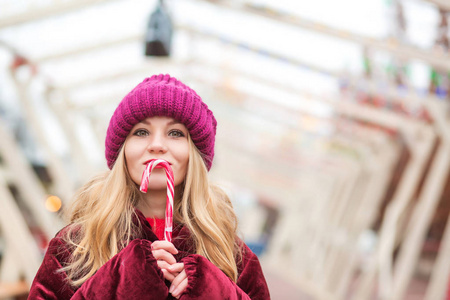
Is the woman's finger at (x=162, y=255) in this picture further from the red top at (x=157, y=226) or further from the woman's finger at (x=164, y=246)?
the red top at (x=157, y=226)

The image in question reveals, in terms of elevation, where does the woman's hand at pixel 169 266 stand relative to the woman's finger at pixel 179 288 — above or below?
above

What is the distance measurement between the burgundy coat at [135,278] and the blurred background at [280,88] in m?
0.59

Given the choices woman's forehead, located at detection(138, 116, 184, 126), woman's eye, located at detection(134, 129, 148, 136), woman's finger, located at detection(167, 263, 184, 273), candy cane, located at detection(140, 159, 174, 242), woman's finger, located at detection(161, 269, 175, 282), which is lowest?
woman's finger, located at detection(161, 269, 175, 282)

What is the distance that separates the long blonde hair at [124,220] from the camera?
5.37ft

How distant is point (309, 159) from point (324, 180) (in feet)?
6.16

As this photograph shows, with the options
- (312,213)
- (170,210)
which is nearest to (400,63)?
(170,210)

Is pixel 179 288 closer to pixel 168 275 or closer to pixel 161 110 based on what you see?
pixel 168 275

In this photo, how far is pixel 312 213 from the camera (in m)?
15.8

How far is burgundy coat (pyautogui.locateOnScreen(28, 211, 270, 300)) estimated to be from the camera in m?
1.39

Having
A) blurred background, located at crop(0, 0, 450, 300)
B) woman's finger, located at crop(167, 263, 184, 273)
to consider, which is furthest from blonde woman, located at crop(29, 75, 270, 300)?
blurred background, located at crop(0, 0, 450, 300)

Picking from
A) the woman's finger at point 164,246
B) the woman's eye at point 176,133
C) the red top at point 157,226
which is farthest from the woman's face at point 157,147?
the woman's finger at point 164,246

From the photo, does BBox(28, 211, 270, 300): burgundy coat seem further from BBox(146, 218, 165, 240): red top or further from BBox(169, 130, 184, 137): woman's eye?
BBox(169, 130, 184, 137): woman's eye

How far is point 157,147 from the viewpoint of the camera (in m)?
1.68

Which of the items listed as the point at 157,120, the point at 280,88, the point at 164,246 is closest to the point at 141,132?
the point at 157,120
